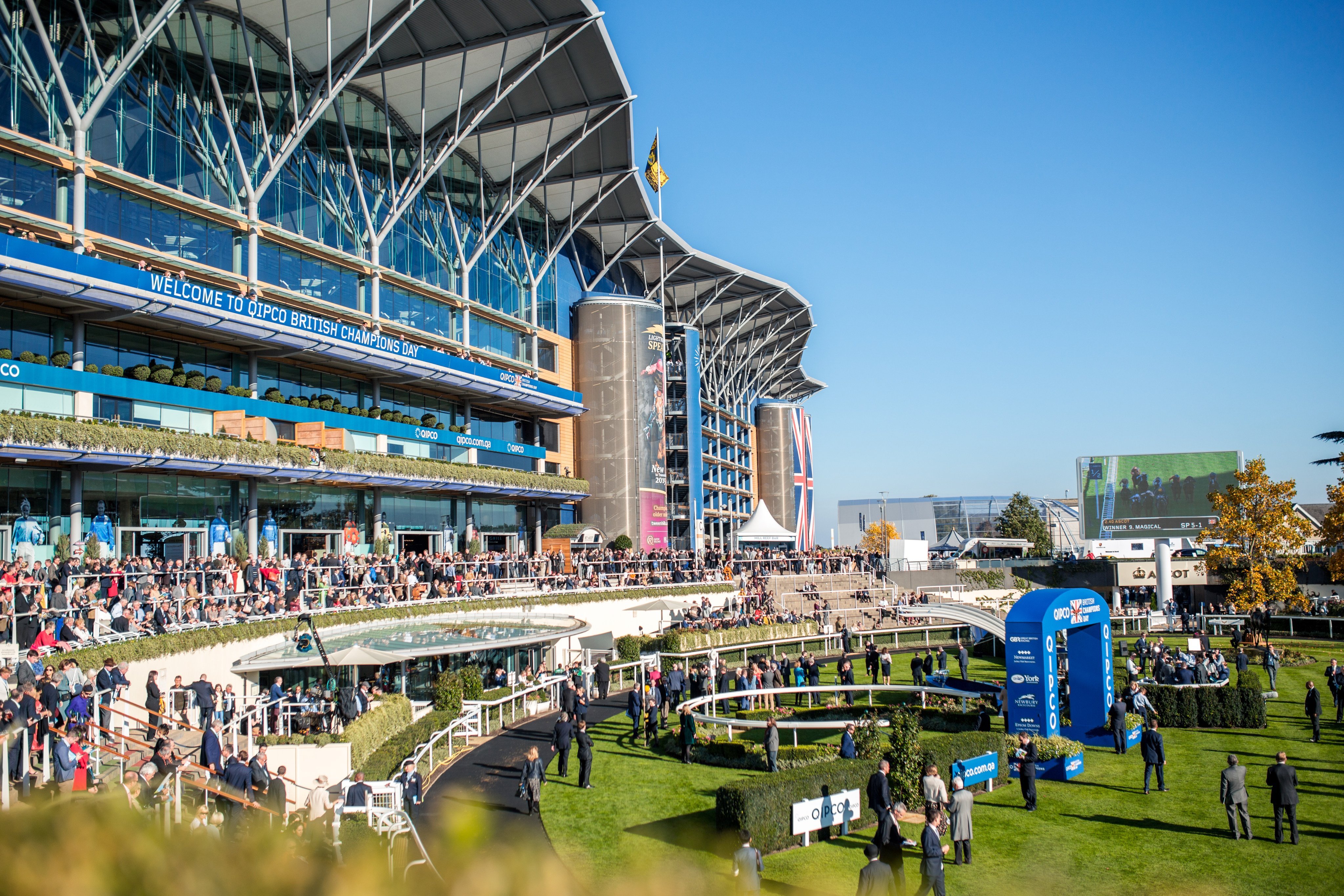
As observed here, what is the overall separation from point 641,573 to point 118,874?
1641 inches

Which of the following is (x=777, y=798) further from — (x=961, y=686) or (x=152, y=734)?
(x=961, y=686)

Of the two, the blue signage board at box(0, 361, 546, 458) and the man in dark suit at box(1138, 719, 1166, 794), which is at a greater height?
the blue signage board at box(0, 361, 546, 458)

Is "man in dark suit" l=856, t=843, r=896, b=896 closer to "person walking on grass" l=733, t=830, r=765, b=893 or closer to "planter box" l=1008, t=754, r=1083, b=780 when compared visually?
"person walking on grass" l=733, t=830, r=765, b=893

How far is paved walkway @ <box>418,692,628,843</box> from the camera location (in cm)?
1523

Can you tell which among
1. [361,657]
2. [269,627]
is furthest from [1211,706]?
[269,627]

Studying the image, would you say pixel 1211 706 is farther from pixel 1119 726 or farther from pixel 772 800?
pixel 772 800

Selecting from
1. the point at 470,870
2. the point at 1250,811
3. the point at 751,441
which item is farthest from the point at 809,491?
the point at 470,870

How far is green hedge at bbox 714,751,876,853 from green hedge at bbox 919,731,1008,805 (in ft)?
6.19

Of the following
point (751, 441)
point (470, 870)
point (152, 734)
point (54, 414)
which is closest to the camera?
point (470, 870)

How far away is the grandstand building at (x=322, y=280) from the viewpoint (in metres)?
28.2

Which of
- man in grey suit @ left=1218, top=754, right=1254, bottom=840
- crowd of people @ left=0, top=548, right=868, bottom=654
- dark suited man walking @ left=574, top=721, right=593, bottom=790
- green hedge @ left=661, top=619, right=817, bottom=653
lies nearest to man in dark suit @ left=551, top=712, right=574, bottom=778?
dark suited man walking @ left=574, top=721, right=593, bottom=790

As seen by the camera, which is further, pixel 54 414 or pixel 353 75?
pixel 353 75

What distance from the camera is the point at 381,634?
25062 mm

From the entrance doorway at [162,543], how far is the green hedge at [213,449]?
10.4 ft
